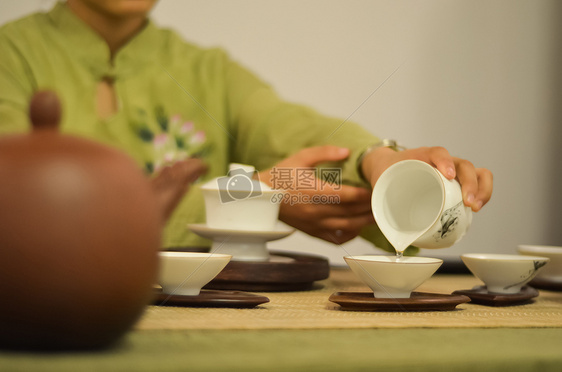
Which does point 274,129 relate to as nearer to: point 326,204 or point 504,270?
point 326,204

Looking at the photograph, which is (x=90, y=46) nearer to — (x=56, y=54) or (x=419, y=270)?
(x=56, y=54)

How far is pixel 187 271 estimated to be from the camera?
57 centimetres

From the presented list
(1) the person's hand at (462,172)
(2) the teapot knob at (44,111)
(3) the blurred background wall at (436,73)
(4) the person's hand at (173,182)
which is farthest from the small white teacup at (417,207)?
(3) the blurred background wall at (436,73)

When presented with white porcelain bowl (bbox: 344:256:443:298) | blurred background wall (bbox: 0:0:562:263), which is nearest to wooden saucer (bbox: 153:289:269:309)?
white porcelain bowl (bbox: 344:256:443:298)

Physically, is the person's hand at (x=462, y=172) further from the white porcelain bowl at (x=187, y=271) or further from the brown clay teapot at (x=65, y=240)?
the brown clay teapot at (x=65, y=240)

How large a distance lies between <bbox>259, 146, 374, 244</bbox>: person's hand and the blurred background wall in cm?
108

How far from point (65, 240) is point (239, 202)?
1.60 feet

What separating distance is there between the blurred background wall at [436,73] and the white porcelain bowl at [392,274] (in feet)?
4.69

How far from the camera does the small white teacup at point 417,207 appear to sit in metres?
0.67

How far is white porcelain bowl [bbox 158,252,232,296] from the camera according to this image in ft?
1.87

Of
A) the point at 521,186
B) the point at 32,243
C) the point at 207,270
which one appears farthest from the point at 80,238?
the point at 521,186

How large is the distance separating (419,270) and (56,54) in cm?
103

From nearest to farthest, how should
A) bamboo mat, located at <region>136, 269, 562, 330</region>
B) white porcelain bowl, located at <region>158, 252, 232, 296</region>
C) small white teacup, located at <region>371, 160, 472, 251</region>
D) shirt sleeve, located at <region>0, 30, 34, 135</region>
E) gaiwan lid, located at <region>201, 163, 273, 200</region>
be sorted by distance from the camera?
bamboo mat, located at <region>136, 269, 562, 330</region>
white porcelain bowl, located at <region>158, 252, 232, 296</region>
small white teacup, located at <region>371, 160, 472, 251</region>
gaiwan lid, located at <region>201, 163, 273, 200</region>
shirt sleeve, located at <region>0, 30, 34, 135</region>

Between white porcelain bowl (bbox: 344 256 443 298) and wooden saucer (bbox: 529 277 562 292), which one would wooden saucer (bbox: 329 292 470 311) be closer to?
white porcelain bowl (bbox: 344 256 443 298)
